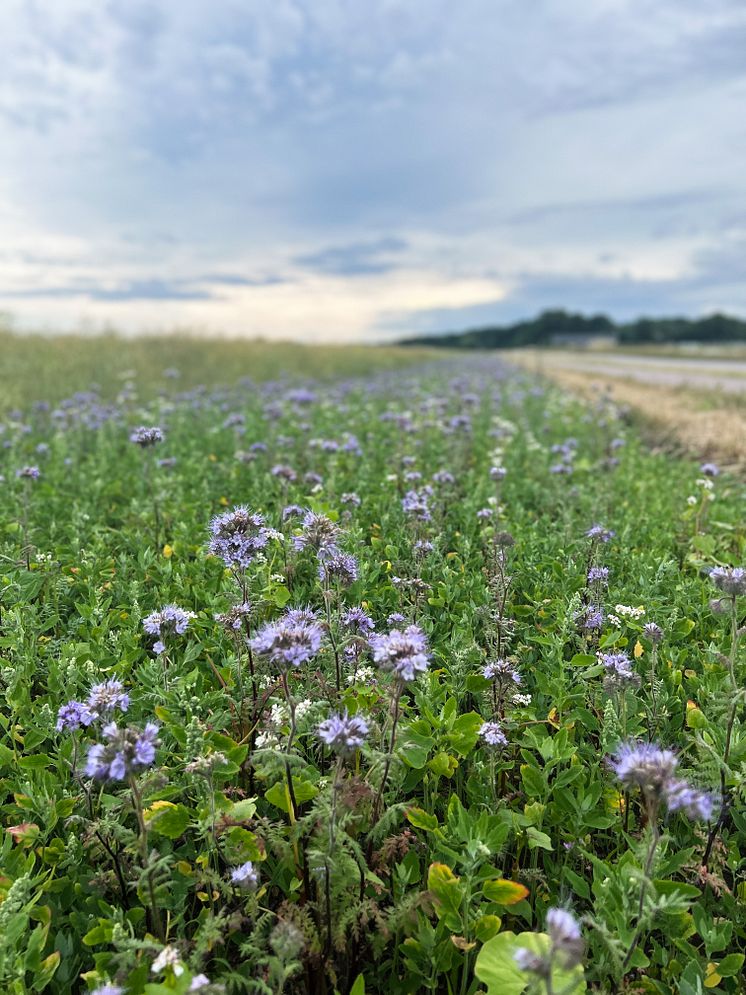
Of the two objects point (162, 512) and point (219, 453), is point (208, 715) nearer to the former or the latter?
point (162, 512)

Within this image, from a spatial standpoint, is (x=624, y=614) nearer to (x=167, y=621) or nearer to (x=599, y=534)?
(x=599, y=534)

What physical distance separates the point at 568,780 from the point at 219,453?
591 cm

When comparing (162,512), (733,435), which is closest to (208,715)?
(162,512)

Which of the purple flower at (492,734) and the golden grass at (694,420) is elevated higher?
the golden grass at (694,420)

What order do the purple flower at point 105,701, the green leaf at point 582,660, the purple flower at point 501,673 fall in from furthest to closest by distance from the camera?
the green leaf at point 582,660, the purple flower at point 501,673, the purple flower at point 105,701

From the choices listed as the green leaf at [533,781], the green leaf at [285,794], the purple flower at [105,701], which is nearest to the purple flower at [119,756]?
the purple flower at [105,701]

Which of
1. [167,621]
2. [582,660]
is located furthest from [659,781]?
[167,621]

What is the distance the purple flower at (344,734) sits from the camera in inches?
77.6

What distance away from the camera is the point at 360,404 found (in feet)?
37.9

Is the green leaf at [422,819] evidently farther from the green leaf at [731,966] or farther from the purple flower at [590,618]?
the purple flower at [590,618]

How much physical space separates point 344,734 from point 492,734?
2.56 ft

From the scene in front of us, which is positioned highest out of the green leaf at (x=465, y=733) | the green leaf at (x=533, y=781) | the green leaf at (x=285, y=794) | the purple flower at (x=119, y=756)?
the purple flower at (x=119, y=756)

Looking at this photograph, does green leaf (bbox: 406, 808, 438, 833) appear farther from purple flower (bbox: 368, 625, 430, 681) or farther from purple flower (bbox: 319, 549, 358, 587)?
purple flower (bbox: 319, 549, 358, 587)

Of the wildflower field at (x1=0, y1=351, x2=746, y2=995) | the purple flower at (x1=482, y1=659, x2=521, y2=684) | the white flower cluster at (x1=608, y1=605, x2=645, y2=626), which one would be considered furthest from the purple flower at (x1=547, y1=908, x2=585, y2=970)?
the white flower cluster at (x1=608, y1=605, x2=645, y2=626)
